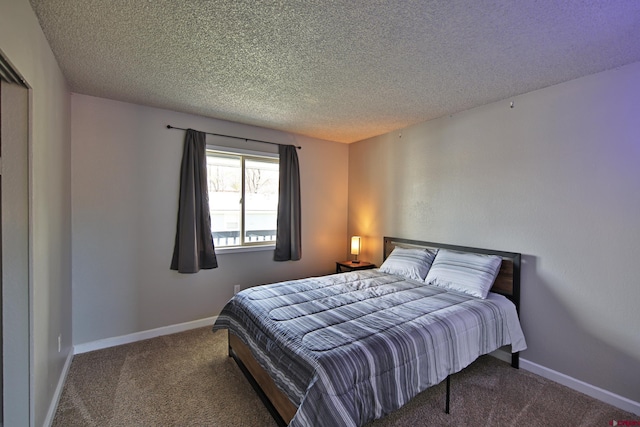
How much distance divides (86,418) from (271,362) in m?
1.32

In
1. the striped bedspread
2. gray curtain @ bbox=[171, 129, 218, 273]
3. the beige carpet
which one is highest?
gray curtain @ bbox=[171, 129, 218, 273]

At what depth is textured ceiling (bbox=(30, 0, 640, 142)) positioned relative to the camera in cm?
154

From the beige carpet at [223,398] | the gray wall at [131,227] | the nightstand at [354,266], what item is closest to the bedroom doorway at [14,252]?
the beige carpet at [223,398]

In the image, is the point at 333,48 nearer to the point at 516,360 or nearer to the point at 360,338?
the point at 360,338

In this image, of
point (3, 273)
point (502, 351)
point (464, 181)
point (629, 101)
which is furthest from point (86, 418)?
point (629, 101)

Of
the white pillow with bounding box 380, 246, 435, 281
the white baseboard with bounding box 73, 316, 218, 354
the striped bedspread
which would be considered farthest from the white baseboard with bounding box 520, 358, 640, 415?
the white baseboard with bounding box 73, 316, 218, 354

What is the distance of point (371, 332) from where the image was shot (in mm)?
1812

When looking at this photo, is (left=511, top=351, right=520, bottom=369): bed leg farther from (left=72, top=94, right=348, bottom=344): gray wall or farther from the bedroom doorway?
the bedroom doorway

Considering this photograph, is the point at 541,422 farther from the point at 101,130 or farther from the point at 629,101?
the point at 101,130

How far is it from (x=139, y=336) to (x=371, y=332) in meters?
2.64

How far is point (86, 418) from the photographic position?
73.8 inches

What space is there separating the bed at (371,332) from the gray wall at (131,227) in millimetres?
968

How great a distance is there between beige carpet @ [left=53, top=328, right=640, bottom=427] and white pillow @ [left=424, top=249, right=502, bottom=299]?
2.41 ft

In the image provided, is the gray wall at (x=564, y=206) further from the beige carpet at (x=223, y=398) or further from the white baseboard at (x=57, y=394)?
the white baseboard at (x=57, y=394)
